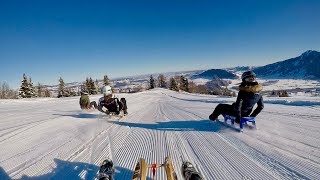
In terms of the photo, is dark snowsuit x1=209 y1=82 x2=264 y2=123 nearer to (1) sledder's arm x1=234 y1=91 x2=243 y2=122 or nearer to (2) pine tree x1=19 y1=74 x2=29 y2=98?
(1) sledder's arm x1=234 y1=91 x2=243 y2=122

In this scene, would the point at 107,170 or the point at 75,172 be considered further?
the point at 75,172

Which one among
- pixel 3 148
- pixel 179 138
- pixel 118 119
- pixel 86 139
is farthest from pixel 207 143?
pixel 118 119

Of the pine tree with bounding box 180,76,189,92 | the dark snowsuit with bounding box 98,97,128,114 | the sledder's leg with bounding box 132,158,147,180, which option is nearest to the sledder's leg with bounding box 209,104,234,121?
the sledder's leg with bounding box 132,158,147,180

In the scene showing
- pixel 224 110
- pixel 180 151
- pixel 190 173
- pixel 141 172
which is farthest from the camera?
pixel 224 110

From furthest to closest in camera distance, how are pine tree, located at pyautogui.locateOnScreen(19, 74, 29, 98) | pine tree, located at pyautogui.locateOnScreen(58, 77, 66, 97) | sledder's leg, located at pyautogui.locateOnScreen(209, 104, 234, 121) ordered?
pine tree, located at pyautogui.locateOnScreen(58, 77, 66, 97) < pine tree, located at pyautogui.locateOnScreen(19, 74, 29, 98) < sledder's leg, located at pyautogui.locateOnScreen(209, 104, 234, 121)

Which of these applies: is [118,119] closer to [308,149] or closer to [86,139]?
[86,139]

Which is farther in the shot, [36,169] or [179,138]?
[179,138]

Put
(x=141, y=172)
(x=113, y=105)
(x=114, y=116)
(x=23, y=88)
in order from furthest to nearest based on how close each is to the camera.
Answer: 1. (x=23, y=88)
2. (x=113, y=105)
3. (x=114, y=116)
4. (x=141, y=172)

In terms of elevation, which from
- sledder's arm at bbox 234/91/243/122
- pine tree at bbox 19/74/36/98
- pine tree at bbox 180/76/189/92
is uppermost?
pine tree at bbox 19/74/36/98

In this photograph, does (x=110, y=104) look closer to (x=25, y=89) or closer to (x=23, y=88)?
(x=25, y=89)

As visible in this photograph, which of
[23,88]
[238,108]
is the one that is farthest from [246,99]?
[23,88]

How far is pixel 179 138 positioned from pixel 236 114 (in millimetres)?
2038

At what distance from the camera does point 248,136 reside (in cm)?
723

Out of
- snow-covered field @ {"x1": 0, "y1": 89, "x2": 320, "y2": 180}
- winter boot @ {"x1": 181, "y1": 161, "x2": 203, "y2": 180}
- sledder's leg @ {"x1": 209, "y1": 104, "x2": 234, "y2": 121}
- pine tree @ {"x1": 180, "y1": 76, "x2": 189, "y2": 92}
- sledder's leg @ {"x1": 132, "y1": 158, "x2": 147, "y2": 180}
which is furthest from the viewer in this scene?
pine tree @ {"x1": 180, "y1": 76, "x2": 189, "y2": 92}
